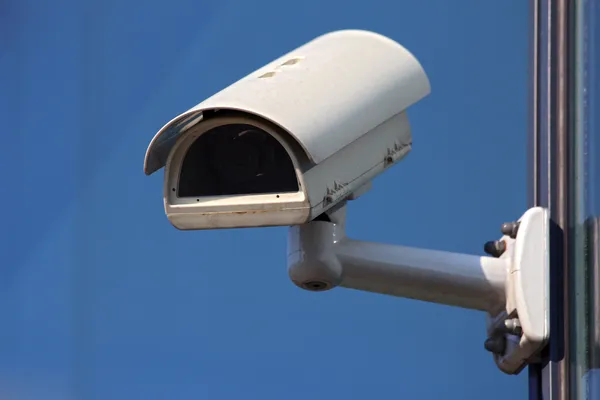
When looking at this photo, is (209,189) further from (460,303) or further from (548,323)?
(548,323)

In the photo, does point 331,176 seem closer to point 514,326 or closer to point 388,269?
point 388,269

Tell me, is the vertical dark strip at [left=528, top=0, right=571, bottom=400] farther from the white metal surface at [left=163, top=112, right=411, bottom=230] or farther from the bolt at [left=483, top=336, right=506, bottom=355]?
the white metal surface at [left=163, top=112, right=411, bottom=230]

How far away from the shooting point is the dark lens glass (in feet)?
4.80

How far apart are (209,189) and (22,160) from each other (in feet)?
6.22

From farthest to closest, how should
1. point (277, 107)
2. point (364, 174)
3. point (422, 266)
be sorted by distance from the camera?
1. point (422, 266)
2. point (364, 174)
3. point (277, 107)

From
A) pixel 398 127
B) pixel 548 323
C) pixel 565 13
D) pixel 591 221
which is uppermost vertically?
pixel 565 13

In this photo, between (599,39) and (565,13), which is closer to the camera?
(599,39)

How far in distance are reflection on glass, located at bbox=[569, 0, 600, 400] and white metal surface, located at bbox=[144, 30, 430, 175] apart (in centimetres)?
19

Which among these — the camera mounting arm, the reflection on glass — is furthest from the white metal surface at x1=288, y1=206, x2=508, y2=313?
the reflection on glass

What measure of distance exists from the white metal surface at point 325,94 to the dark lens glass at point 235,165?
0.14 feet

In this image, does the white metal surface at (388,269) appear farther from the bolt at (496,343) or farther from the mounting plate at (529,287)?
the bolt at (496,343)

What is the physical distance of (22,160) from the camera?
10.8ft

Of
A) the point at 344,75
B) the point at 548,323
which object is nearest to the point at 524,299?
the point at 548,323

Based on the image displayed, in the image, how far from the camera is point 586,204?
1.59 meters
